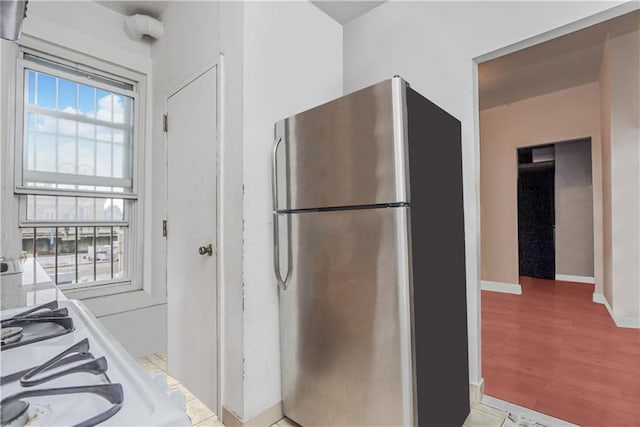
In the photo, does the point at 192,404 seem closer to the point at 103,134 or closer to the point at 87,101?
the point at 103,134

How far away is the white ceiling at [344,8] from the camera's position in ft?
7.25

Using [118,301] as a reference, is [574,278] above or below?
below

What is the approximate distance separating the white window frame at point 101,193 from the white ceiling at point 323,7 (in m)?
0.45

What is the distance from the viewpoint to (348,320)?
1424 mm

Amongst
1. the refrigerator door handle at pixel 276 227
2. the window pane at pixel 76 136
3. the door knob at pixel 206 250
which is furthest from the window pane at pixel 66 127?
the refrigerator door handle at pixel 276 227

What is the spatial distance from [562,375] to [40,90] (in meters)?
4.24

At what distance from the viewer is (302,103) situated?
6.75ft

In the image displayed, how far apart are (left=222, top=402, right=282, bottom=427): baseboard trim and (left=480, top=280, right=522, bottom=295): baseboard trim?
410 cm

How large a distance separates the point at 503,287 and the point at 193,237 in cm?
449

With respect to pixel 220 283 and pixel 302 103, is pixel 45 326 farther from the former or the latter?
pixel 302 103

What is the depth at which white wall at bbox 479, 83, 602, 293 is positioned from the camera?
4.15 m

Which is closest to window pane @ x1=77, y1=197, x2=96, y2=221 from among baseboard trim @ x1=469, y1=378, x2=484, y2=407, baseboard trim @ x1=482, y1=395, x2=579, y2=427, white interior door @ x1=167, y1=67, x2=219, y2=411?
white interior door @ x1=167, y1=67, x2=219, y2=411

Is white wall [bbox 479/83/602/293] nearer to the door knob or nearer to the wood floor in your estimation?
the wood floor

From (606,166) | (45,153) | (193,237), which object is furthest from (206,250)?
(606,166)
